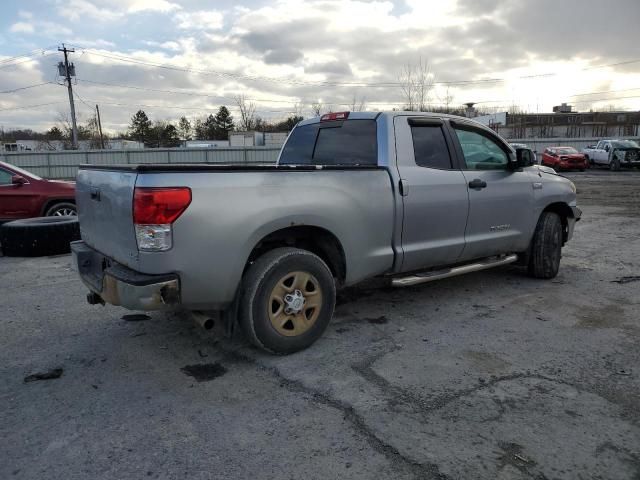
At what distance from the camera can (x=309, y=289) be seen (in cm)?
372

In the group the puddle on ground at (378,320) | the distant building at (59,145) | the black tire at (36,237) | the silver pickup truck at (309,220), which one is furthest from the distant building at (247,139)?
the puddle on ground at (378,320)

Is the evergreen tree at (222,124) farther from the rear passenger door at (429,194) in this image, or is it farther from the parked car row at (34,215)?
the rear passenger door at (429,194)

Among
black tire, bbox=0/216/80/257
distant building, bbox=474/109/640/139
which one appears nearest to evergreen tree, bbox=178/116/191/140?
distant building, bbox=474/109/640/139

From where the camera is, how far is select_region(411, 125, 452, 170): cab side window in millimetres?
4445

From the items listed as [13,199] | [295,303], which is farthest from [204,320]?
[13,199]

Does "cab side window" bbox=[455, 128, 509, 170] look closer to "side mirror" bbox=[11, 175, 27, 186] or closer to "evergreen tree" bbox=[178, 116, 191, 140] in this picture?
"side mirror" bbox=[11, 175, 27, 186]

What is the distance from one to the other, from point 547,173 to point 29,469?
18.5ft

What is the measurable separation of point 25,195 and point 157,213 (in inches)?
261

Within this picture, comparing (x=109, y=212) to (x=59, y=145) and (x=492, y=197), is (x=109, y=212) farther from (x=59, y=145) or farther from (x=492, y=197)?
(x=59, y=145)

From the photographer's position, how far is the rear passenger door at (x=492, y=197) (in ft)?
15.8

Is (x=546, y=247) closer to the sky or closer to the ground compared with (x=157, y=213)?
closer to the ground

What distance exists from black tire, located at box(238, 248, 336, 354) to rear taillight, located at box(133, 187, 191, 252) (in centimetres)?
67

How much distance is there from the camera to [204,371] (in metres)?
3.46

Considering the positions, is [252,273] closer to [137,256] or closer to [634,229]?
[137,256]
